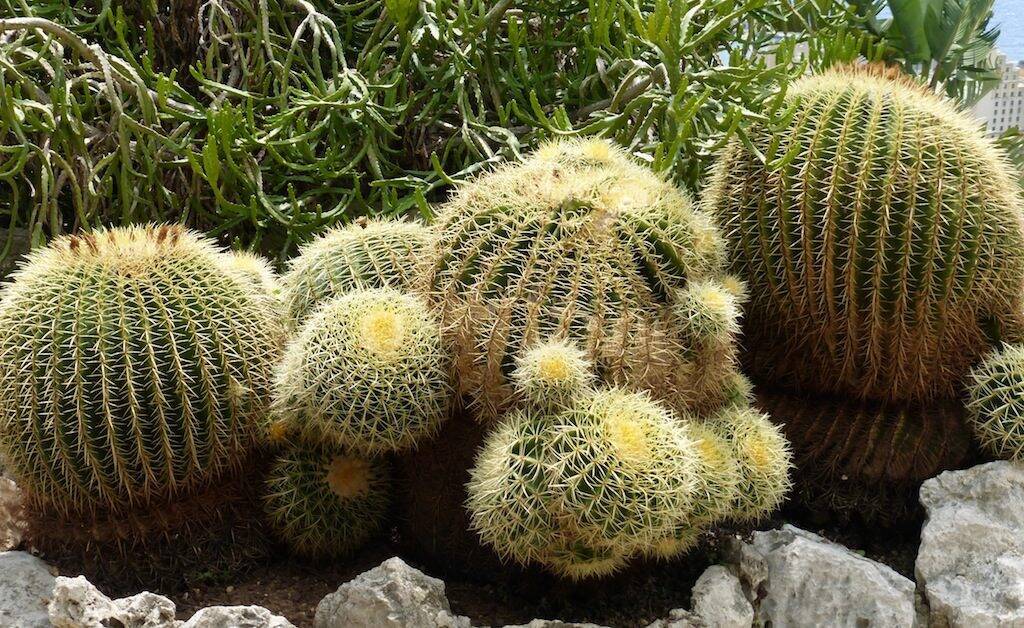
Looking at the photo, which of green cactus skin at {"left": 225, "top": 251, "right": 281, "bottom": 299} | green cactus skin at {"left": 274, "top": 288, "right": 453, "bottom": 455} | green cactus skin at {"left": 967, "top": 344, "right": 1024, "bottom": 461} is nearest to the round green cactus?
green cactus skin at {"left": 274, "top": 288, "right": 453, "bottom": 455}

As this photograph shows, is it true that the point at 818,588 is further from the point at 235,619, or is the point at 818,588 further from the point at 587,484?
the point at 235,619

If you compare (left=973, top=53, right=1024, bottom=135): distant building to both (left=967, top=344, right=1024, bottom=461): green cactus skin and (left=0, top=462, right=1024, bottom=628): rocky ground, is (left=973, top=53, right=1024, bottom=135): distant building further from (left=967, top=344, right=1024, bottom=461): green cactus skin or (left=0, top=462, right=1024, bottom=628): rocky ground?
(left=0, top=462, right=1024, bottom=628): rocky ground

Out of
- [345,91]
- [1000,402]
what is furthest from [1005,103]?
[345,91]

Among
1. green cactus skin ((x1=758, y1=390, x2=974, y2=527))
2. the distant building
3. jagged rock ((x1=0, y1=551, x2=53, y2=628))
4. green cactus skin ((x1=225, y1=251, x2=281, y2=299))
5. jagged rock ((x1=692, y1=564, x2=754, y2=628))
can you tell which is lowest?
jagged rock ((x1=0, y1=551, x2=53, y2=628))

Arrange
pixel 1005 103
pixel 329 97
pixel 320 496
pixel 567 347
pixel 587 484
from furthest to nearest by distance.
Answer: pixel 1005 103, pixel 329 97, pixel 320 496, pixel 567 347, pixel 587 484

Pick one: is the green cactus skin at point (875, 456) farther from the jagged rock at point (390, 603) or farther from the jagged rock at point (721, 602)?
the jagged rock at point (390, 603)
